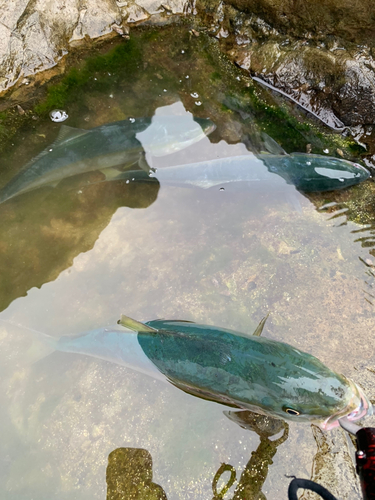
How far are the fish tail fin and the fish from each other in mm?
1482

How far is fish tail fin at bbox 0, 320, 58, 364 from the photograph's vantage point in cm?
294

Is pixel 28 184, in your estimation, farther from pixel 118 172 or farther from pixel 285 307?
pixel 285 307

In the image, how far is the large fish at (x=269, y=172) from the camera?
3.51m

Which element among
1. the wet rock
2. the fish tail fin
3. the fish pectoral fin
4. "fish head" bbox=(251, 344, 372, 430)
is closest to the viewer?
"fish head" bbox=(251, 344, 372, 430)

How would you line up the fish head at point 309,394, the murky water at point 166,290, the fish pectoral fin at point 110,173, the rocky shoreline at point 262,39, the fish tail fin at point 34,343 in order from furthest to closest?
the fish pectoral fin at point 110,173
the rocky shoreline at point 262,39
the fish tail fin at point 34,343
the murky water at point 166,290
the fish head at point 309,394

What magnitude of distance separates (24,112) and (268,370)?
3992 millimetres

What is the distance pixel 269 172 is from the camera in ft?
11.9


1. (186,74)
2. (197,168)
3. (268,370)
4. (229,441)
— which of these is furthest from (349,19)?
(229,441)

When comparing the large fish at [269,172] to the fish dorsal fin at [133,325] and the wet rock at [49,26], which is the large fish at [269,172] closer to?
the fish dorsal fin at [133,325]

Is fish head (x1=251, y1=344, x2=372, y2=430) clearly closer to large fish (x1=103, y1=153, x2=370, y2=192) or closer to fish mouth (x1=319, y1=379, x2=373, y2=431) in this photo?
fish mouth (x1=319, y1=379, x2=373, y2=431)

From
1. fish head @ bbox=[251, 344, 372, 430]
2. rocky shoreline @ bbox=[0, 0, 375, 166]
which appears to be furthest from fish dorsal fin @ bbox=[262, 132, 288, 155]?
fish head @ bbox=[251, 344, 372, 430]

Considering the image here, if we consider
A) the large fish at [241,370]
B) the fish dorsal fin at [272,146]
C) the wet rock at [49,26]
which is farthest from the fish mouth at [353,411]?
the wet rock at [49,26]

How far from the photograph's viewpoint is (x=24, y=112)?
3.99 meters

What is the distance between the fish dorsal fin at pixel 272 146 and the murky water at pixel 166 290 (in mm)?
117
